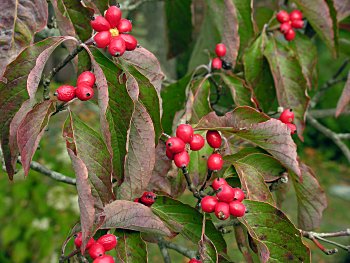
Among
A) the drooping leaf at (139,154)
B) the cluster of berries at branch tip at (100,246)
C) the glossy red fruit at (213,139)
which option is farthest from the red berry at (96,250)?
the glossy red fruit at (213,139)

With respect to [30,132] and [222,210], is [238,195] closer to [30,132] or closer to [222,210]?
[222,210]

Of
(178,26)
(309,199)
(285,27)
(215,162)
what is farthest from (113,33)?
(178,26)

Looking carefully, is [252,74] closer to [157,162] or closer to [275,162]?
[275,162]

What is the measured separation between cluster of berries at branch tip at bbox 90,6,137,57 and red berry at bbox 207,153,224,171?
286mm

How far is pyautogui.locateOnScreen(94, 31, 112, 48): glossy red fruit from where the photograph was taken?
1014 millimetres

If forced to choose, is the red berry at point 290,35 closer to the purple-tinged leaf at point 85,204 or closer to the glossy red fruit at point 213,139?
the glossy red fruit at point 213,139

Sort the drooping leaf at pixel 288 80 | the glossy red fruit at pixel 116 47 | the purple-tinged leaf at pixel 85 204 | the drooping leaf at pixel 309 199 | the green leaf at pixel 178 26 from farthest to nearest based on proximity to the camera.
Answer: the green leaf at pixel 178 26 → the drooping leaf at pixel 288 80 → the drooping leaf at pixel 309 199 → the glossy red fruit at pixel 116 47 → the purple-tinged leaf at pixel 85 204

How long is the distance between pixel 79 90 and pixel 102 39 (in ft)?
0.34

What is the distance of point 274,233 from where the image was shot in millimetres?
1101

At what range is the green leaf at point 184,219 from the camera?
1.14 meters

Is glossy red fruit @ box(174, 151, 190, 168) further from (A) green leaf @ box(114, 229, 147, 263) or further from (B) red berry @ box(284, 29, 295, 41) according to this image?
(B) red berry @ box(284, 29, 295, 41)

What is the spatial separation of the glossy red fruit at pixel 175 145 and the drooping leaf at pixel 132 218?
129 mm

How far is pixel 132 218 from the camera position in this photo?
106 centimetres

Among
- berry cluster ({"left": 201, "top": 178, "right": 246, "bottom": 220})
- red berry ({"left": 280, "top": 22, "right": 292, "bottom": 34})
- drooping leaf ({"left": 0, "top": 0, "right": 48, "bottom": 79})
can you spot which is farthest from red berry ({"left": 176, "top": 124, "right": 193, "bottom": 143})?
red berry ({"left": 280, "top": 22, "right": 292, "bottom": 34})
